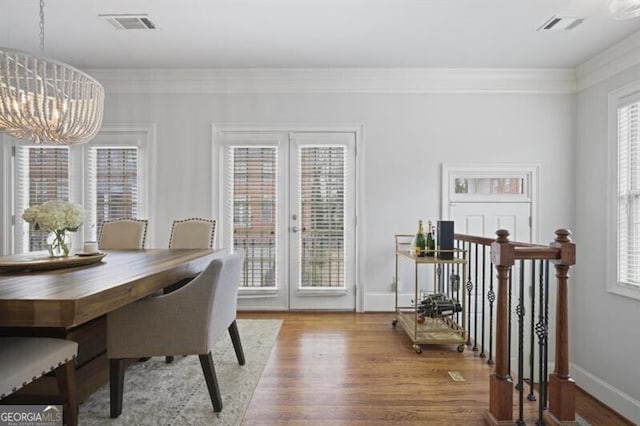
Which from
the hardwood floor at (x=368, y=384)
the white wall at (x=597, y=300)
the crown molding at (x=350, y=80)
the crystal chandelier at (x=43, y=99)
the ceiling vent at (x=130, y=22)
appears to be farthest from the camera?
the crown molding at (x=350, y=80)

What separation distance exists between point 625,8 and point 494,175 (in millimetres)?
2068

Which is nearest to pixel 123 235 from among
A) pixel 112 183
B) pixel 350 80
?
pixel 112 183

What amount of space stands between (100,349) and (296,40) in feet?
9.59

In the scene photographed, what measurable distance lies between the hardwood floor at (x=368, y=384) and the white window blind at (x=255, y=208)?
903mm

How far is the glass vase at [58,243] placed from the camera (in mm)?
2361

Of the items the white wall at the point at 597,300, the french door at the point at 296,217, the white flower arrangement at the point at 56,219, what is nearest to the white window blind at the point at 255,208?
the french door at the point at 296,217

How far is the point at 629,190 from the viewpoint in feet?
11.2

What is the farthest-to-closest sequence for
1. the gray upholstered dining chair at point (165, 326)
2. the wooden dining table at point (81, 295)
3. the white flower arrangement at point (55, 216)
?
the white flower arrangement at point (55, 216) < the gray upholstered dining chair at point (165, 326) < the wooden dining table at point (81, 295)

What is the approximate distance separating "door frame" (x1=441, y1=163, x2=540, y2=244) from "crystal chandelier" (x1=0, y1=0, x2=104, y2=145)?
11.2 ft

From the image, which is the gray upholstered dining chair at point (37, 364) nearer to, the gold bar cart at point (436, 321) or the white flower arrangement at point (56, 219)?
the white flower arrangement at point (56, 219)

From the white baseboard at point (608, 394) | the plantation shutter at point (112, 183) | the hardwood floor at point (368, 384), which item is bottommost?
the white baseboard at point (608, 394)

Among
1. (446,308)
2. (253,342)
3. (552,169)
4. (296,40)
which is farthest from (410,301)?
(296,40)

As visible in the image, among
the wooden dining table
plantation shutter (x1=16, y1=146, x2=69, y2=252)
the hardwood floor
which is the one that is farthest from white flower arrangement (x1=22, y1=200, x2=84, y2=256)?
plantation shutter (x1=16, y1=146, x2=69, y2=252)

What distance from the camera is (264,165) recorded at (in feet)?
13.2
